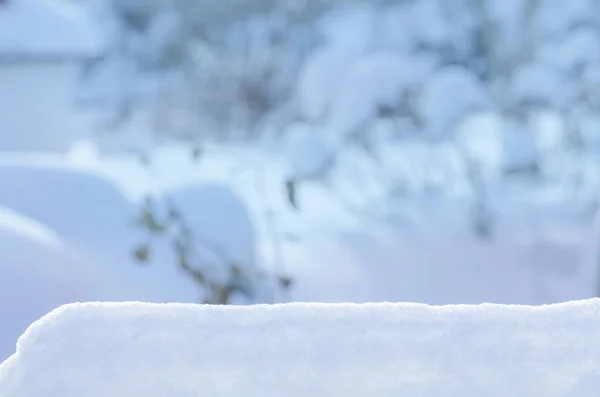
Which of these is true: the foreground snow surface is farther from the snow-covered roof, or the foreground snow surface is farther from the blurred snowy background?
the snow-covered roof

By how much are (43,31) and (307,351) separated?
3944mm

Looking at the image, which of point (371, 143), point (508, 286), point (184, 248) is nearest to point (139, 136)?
point (371, 143)

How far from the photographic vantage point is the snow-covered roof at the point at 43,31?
4.15 m

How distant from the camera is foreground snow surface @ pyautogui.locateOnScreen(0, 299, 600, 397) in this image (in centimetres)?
61

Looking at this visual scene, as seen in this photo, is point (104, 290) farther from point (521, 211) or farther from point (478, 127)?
point (478, 127)

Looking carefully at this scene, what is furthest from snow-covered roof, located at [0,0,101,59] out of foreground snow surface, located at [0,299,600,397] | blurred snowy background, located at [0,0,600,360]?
foreground snow surface, located at [0,299,600,397]

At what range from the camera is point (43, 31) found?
14.1ft

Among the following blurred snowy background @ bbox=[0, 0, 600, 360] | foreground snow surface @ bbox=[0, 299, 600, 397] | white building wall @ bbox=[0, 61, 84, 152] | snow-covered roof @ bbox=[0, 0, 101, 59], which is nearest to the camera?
foreground snow surface @ bbox=[0, 299, 600, 397]

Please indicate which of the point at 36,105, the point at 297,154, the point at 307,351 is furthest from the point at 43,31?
the point at 307,351

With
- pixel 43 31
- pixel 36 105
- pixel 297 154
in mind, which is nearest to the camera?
pixel 43 31

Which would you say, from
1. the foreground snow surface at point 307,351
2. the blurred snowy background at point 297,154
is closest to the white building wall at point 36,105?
the blurred snowy background at point 297,154

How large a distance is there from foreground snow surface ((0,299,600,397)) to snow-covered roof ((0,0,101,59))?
3.73m

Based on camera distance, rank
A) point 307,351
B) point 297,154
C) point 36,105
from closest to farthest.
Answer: point 307,351 → point 36,105 → point 297,154

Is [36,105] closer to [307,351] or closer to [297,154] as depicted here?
[297,154]
